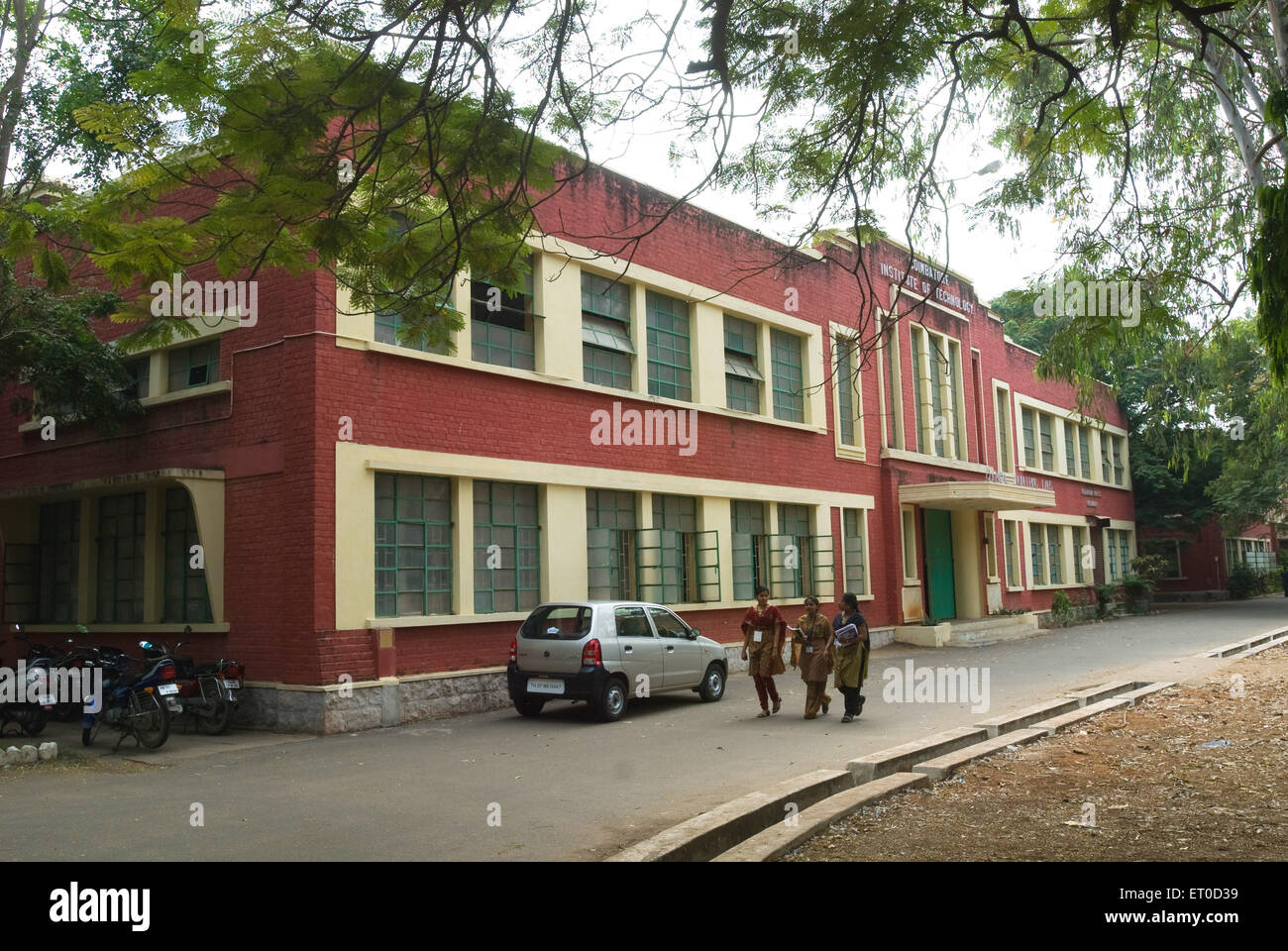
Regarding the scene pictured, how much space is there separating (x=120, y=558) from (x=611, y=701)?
26.8 feet

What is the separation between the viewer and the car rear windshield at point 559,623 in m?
13.2

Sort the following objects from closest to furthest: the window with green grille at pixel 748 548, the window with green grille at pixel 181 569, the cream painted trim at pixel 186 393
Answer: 1. the cream painted trim at pixel 186 393
2. the window with green grille at pixel 181 569
3. the window with green grille at pixel 748 548

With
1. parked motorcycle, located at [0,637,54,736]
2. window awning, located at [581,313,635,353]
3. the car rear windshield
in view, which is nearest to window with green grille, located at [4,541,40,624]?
parked motorcycle, located at [0,637,54,736]

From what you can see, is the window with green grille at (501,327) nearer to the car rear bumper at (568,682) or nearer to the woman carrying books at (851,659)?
the car rear bumper at (568,682)

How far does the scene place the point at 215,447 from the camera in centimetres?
1420

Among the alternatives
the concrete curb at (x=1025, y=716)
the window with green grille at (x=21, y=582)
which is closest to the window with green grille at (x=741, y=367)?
the concrete curb at (x=1025, y=716)

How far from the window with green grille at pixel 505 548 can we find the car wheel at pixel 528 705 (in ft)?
6.15

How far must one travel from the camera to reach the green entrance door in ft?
88.7

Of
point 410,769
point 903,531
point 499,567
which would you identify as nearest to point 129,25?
point 499,567

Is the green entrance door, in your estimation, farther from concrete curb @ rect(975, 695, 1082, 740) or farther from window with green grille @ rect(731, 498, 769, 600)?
concrete curb @ rect(975, 695, 1082, 740)

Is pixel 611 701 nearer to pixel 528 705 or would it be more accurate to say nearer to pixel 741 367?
pixel 528 705

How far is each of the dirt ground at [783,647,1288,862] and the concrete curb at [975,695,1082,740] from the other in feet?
1.81

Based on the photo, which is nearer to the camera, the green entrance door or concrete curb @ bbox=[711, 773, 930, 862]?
concrete curb @ bbox=[711, 773, 930, 862]

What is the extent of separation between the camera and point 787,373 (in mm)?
22516
